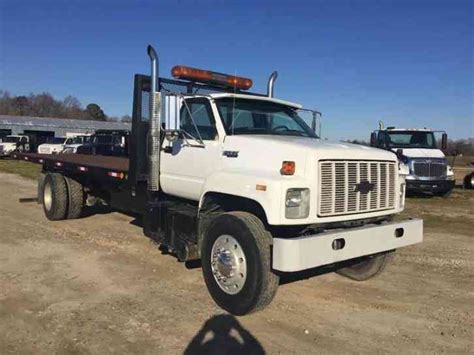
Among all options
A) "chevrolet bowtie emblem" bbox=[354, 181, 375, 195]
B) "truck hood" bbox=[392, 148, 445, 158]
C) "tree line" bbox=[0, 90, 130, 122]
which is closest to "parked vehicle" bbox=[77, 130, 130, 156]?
"truck hood" bbox=[392, 148, 445, 158]

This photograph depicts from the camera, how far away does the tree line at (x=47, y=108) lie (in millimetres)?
119750

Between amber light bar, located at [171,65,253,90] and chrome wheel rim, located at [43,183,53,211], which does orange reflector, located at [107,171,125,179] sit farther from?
chrome wheel rim, located at [43,183,53,211]

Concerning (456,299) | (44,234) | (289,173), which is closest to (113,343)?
(289,173)

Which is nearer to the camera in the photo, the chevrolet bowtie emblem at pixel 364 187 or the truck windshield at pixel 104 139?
the chevrolet bowtie emblem at pixel 364 187

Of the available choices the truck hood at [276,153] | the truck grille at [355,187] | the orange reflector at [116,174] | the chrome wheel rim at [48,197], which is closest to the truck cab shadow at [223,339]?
the truck grille at [355,187]

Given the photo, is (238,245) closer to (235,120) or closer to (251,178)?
(251,178)

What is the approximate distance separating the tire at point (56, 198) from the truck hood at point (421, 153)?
11.0 m

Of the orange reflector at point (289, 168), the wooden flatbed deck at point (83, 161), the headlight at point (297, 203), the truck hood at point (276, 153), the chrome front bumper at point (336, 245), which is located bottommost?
the chrome front bumper at point (336, 245)

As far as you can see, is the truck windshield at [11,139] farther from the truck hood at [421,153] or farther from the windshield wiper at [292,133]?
the windshield wiper at [292,133]

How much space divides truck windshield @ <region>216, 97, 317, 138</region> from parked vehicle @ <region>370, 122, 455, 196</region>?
10031 mm

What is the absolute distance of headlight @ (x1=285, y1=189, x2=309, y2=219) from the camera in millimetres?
5027

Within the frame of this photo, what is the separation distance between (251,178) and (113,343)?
2.07 metres

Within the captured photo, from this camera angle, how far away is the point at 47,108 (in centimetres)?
12900

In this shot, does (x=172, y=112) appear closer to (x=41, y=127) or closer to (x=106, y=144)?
(x=106, y=144)
